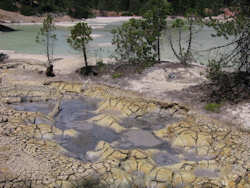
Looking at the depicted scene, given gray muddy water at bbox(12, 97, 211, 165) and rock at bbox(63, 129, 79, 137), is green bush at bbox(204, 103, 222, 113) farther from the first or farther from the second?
rock at bbox(63, 129, 79, 137)

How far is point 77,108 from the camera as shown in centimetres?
1370

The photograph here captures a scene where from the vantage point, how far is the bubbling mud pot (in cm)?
833

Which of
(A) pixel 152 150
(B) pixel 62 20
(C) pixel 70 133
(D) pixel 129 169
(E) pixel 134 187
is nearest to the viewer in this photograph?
(E) pixel 134 187

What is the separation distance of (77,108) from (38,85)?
3.60 meters

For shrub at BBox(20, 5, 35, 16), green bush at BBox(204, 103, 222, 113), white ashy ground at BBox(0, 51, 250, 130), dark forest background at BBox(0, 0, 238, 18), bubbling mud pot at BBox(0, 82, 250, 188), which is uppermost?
dark forest background at BBox(0, 0, 238, 18)

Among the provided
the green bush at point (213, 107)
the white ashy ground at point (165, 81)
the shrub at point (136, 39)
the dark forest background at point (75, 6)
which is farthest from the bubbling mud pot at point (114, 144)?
the dark forest background at point (75, 6)

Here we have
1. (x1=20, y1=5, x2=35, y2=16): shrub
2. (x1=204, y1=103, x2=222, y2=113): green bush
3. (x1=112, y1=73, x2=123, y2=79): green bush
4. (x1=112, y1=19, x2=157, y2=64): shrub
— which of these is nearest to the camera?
(x1=204, y1=103, x2=222, y2=113): green bush

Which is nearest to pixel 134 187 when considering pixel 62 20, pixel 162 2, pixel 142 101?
pixel 142 101

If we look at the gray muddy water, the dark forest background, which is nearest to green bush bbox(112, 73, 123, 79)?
the gray muddy water

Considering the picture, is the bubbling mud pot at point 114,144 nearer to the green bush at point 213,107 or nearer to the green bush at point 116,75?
the green bush at point 213,107

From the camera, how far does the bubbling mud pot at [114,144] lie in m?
8.33

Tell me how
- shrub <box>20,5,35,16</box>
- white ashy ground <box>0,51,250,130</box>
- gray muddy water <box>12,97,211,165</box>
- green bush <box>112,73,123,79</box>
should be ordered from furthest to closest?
shrub <box>20,5,35,16</box>, green bush <box>112,73,123,79</box>, white ashy ground <box>0,51,250,130</box>, gray muddy water <box>12,97,211,165</box>

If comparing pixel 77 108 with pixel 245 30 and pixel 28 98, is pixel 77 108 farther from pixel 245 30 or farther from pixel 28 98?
pixel 245 30

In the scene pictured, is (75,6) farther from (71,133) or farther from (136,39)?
(71,133)
